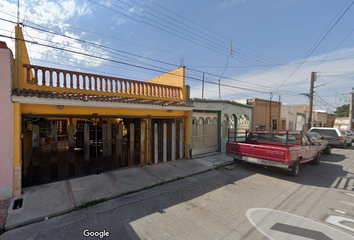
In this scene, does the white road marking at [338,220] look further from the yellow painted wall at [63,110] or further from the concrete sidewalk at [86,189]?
the yellow painted wall at [63,110]

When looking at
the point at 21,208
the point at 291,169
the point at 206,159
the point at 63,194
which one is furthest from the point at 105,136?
the point at 291,169

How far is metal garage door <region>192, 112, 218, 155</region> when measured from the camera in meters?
9.02

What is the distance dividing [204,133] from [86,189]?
21.4 feet

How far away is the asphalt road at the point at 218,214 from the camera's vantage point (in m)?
3.02

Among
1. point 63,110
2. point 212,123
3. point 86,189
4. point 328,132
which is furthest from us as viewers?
point 328,132

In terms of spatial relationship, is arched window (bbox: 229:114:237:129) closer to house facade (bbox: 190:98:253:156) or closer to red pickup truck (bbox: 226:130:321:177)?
house facade (bbox: 190:98:253:156)

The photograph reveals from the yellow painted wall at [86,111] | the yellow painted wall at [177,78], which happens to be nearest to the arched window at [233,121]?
the yellow painted wall at [177,78]

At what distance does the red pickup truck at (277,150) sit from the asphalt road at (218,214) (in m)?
0.74

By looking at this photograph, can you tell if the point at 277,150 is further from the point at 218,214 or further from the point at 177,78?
the point at 177,78

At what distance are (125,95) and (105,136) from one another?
6.23 ft

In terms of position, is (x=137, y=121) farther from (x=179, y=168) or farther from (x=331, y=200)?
(x=331, y=200)

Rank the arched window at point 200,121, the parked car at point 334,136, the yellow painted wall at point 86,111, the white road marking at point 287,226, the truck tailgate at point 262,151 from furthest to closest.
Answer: the parked car at point 334,136, the arched window at point 200,121, the truck tailgate at point 262,151, the yellow painted wall at point 86,111, the white road marking at point 287,226

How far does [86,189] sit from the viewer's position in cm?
469

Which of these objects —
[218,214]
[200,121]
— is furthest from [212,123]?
[218,214]
